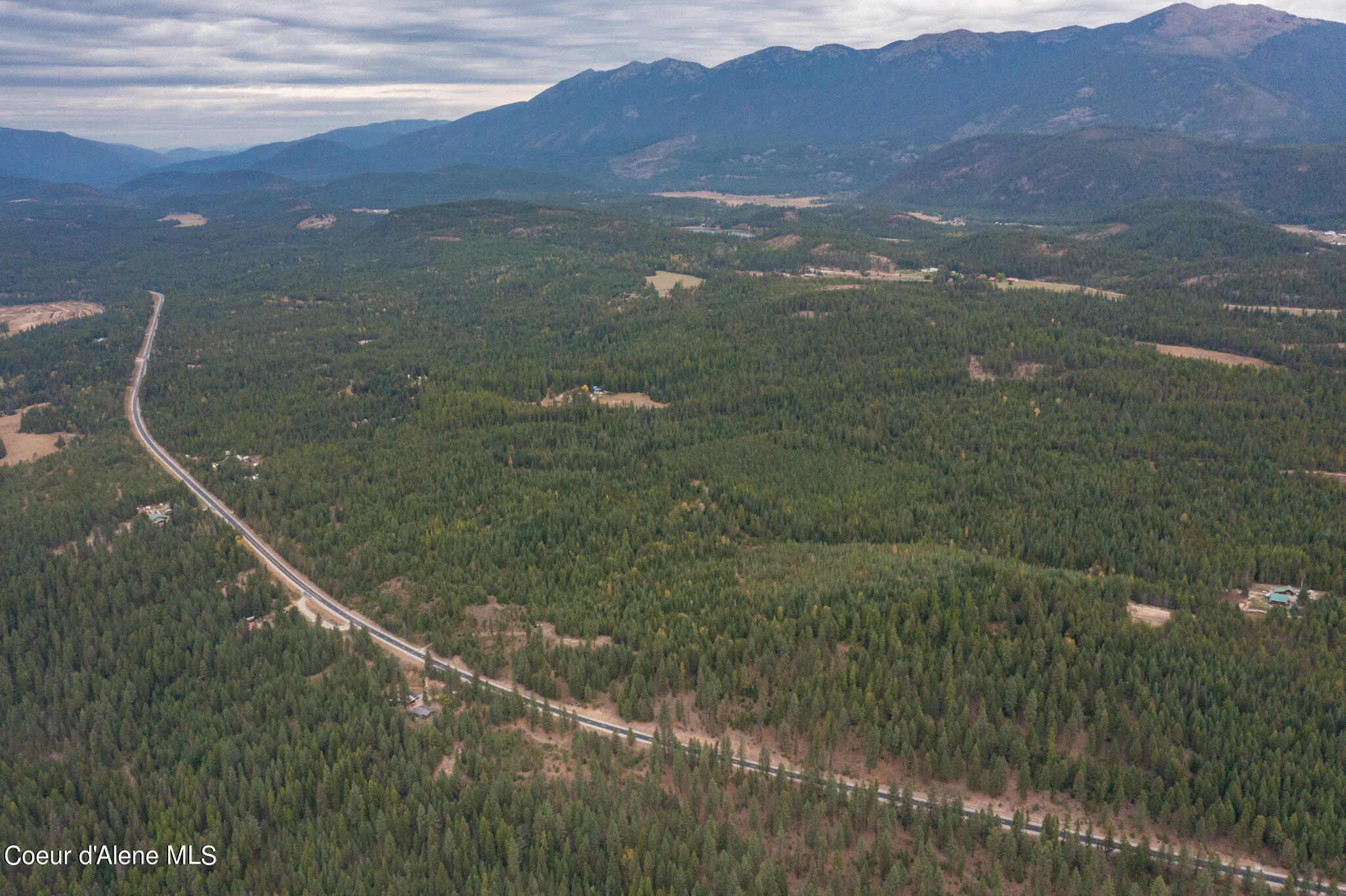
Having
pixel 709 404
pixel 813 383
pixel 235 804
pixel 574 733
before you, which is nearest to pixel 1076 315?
pixel 813 383

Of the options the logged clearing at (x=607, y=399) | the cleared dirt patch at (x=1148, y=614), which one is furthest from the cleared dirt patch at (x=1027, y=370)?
the cleared dirt patch at (x=1148, y=614)

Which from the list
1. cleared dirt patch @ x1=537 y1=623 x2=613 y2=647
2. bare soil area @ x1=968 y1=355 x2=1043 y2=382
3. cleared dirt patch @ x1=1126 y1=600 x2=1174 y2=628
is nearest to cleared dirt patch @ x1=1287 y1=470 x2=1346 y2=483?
cleared dirt patch @ x1=1126 y1=600 x2=1174 y2=628

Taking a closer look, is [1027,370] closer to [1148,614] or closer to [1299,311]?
[1148,614]

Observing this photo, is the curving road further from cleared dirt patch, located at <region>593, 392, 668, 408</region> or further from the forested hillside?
cleared dirt patch, located at <region>593, 392, 668, 408</region>

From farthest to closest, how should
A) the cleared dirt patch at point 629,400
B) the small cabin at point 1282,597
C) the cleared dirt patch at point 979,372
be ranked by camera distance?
the cleared dirt patch at point 629,400, the cleared dirt patch at point 979,372, the small cabin at point 1282,597

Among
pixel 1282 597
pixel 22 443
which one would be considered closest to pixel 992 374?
pixel 1282 597

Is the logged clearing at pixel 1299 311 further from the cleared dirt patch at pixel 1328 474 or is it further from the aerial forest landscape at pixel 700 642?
the cleared dirt patch at pixel 1328 474
